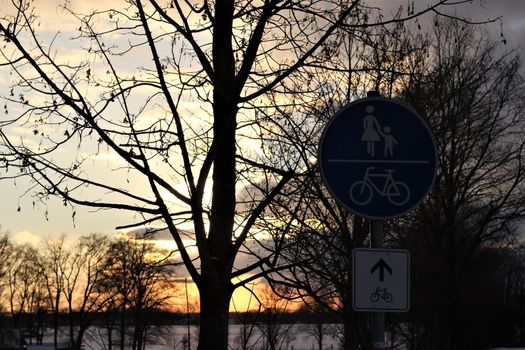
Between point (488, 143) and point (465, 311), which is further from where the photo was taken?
point (465, 311)

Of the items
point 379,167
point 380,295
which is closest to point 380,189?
point 379,167

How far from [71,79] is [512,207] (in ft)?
93.4

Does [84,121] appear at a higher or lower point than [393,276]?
higher

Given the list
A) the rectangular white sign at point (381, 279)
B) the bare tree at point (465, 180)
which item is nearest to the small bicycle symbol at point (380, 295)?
the rectangular white sign at point (381, 279)

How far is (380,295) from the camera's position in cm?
551

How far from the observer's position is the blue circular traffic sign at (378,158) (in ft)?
18.2

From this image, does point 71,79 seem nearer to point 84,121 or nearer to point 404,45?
point 84,121

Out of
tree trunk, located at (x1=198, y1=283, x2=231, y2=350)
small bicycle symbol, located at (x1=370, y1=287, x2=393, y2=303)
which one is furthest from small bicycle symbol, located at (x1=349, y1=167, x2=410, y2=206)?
tree trunk, located at (x1=198, y1=283, x2=231, y2=350)

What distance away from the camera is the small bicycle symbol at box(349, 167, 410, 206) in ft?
18.2

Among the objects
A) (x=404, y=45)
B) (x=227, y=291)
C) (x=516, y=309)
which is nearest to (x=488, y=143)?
(x=404, y=45)

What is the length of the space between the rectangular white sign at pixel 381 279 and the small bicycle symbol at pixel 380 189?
0.32 m

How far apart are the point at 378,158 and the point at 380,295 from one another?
0.86 meters

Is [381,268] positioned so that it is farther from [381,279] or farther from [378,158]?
[378,158]

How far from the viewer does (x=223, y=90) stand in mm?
7406
